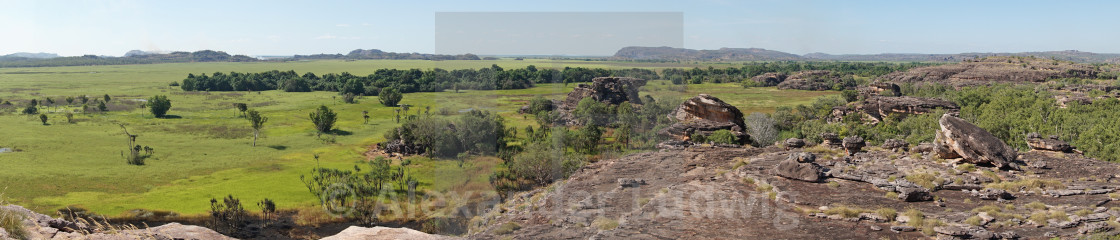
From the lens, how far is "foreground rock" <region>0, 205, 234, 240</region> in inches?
449

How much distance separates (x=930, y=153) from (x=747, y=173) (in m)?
11.5

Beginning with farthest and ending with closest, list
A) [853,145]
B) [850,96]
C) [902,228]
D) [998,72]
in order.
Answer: [998,72] < [850,96] < [853,145] < [902,228]

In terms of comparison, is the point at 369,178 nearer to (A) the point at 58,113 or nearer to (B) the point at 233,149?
(B) the point at 233,149

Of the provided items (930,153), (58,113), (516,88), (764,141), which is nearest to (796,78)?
(516,88)

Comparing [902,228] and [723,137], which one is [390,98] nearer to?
[723,137]

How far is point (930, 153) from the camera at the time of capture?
32.1m

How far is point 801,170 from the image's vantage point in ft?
94.6

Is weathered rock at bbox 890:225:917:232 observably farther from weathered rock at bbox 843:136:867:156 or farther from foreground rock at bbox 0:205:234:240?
foreground rock at bbox 0:205:234:240

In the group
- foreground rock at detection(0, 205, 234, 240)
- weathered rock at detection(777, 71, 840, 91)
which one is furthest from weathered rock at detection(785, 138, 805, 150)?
weathered rock at detection(777, 71, 840, 91)

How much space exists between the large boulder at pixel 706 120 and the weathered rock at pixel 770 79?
12280 centimetres

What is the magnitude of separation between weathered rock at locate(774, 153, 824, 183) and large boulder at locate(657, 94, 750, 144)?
18.8 m

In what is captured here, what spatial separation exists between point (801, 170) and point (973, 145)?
9.05 meters

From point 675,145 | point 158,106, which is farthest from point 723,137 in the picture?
point 158,106

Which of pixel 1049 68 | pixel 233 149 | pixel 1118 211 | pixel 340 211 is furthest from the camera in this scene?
pixel 1049 68
